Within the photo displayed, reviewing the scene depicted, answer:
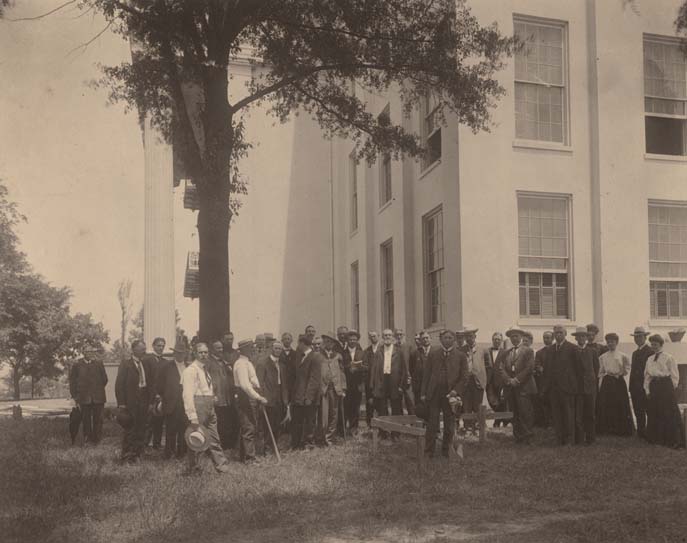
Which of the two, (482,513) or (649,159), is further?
A: (649,159)

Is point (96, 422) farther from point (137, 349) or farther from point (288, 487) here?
point (288, 487)

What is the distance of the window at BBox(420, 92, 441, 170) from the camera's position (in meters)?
17.0

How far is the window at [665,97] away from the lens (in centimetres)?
1661

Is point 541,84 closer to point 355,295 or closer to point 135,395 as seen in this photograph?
point 355,295

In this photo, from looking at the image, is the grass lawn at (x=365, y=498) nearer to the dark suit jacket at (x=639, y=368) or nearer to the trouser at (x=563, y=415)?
the trouser at (x=563, y=415)

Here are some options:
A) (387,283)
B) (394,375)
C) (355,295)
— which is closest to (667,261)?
(387,283)

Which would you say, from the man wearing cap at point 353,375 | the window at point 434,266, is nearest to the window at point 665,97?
the window at point 434,266

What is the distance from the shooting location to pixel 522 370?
1260 cm

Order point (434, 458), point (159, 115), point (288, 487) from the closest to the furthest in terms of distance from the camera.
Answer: point (288, 487)
point (434, 458)
point (159, 115)

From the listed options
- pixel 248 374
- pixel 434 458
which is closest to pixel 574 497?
pixel 434 458

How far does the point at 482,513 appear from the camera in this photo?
7816 millimetres

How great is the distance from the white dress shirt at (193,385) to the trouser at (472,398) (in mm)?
4516

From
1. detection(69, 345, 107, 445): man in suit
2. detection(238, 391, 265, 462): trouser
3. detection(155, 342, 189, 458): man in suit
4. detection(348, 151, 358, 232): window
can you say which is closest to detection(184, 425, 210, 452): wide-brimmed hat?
detection(238, 391, 265, 462): trouser

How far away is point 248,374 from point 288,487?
2.53 metres
